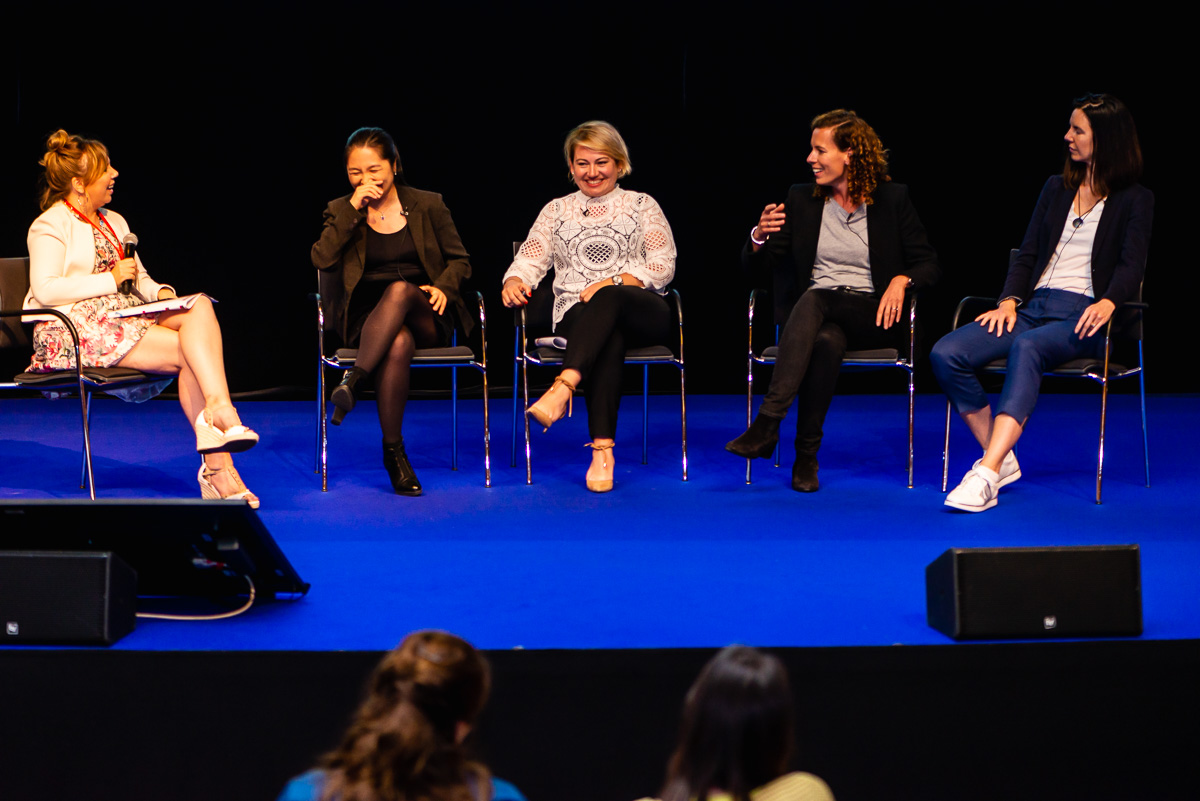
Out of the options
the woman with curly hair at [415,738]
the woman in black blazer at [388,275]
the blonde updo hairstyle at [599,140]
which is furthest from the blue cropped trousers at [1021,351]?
the woman with curly hair at [415,738]

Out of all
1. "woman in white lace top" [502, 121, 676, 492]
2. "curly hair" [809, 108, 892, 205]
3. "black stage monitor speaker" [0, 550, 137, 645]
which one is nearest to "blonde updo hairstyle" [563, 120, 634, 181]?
"woman in white lace top" [502, 121, 676, 492]

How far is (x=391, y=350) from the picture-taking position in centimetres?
357

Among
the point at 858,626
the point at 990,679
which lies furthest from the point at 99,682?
the point at 990,679

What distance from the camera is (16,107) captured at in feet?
17.1

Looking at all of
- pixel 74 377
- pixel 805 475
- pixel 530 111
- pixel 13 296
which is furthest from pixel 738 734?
pixel 530 111

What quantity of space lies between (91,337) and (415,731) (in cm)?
267

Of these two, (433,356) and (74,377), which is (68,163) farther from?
(433,356)

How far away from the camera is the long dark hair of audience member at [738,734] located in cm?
102

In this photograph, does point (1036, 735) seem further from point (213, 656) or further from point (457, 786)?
point (213, 656)

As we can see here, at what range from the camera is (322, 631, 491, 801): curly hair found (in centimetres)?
101

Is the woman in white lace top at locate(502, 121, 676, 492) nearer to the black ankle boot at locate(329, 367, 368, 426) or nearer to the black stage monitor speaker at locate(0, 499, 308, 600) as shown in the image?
the black ankle boot at locate(329, 367, 368, 426)

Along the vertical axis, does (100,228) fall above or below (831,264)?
above

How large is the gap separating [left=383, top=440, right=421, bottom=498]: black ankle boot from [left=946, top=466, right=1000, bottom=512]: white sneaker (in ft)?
5.25

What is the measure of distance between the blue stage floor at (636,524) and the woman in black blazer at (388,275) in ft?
1.17
